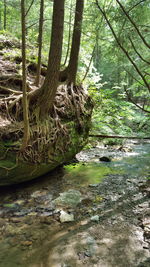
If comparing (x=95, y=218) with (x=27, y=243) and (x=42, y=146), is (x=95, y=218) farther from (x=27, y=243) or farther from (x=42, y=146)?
(x=42, y=146)

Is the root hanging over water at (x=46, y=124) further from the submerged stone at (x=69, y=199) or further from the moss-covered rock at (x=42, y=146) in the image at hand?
the submerged stone at (x=69, y=199)

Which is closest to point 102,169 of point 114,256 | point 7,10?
point 114,256

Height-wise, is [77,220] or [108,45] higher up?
[108,45]

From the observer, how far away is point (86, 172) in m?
6.43

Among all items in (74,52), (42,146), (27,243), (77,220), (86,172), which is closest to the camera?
(27,243)

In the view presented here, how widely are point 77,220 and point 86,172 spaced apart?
2.69 m

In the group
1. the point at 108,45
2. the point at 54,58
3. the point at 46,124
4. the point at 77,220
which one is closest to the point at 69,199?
the point at 77,220

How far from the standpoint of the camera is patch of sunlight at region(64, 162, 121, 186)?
18.9 feet

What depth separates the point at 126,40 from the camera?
3754 mm

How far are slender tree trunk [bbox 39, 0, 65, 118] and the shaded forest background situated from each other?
25 centimetres

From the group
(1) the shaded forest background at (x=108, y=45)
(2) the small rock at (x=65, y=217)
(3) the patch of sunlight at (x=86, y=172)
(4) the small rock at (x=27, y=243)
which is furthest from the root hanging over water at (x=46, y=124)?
(4) the small rock at (x=27, y=243)

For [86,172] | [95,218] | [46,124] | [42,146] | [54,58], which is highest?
[54,58]

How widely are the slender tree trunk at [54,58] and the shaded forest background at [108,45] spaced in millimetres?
254

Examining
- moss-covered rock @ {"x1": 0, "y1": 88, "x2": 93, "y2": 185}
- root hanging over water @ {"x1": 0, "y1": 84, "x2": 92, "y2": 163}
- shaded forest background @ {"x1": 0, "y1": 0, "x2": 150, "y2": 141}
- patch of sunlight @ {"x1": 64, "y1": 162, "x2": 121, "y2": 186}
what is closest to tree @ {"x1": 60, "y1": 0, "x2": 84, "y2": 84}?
shaded forest background @ {"x1": 0, "y1": 0, "x2": 150, "y2": 141}
